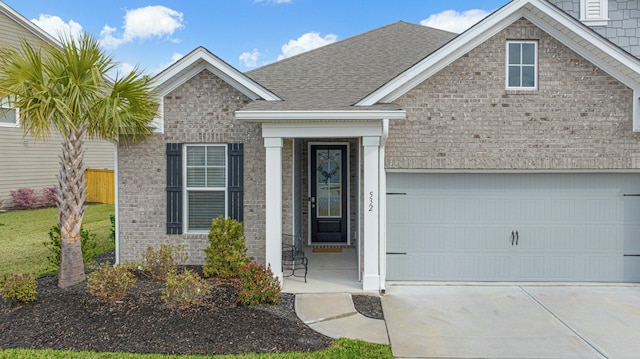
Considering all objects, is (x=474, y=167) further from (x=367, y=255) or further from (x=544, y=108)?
(x=367, y=255)

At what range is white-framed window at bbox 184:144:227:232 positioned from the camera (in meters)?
8.28

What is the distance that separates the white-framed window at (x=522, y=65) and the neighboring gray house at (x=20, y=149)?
1677 cm

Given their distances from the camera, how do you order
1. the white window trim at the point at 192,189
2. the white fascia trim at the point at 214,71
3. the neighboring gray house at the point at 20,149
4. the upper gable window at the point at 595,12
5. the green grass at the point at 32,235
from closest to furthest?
1. the white fascia trim at the point at 214,71
2. the white window trim at the point at 192,189
3. the upper gable window at the point at 595,12
4. the green grass at the point at 32,235
5. the neighboring gray house at the point at 20,149

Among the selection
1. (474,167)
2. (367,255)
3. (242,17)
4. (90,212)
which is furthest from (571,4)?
(242,17)


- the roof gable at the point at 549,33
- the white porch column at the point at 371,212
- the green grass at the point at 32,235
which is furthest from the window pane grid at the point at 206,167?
the green grass at the point at 32,235

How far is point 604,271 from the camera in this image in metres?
8.00

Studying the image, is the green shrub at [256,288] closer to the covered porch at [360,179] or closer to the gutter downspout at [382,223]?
the covered porch at [360,179]

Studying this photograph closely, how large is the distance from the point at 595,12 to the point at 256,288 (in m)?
8.88

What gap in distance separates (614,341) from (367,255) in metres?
3.58

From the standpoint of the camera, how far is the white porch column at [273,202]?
24.6 ft

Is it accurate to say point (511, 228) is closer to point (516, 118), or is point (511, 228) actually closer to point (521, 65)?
point (516, 118)

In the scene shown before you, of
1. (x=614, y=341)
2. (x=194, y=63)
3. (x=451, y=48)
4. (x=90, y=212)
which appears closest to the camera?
(x=614, y=341)

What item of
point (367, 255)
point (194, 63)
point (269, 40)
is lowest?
point (367, 255)

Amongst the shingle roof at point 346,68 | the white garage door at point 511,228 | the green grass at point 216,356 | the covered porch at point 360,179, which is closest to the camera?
the green grass at point 216,356
